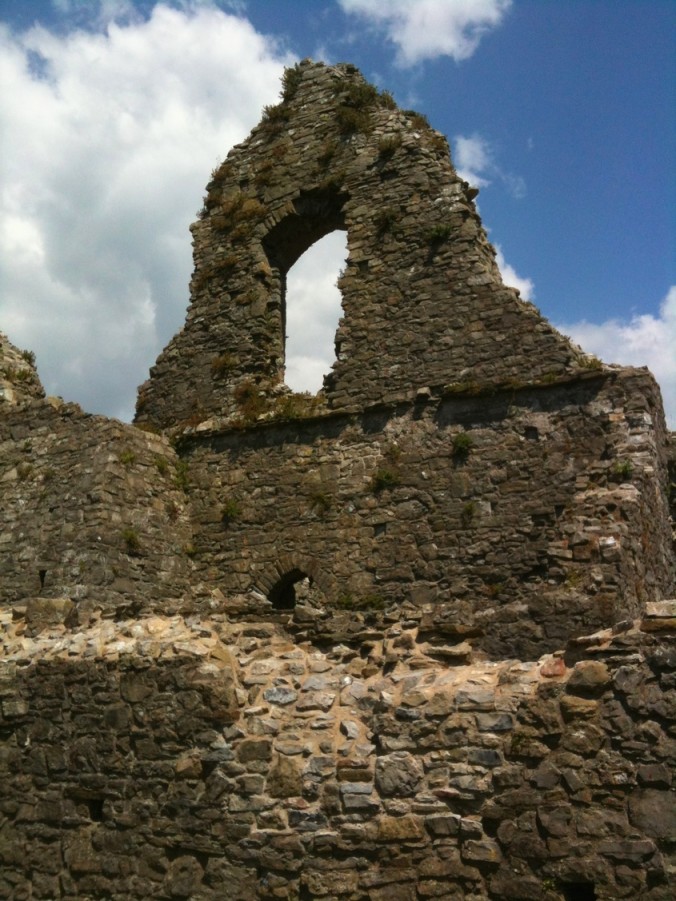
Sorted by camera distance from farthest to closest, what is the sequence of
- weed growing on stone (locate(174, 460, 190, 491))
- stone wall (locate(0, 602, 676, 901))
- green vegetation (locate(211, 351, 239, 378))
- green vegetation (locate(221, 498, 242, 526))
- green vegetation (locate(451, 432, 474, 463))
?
1. green vegetation (locate(211, 351, 239, 378))
2. weed growing on stone (locate(174, 460, 190, 491))
3. green vegetation (locate(221, 498, 242, 526))
4. green vegetation (locate(451, 432, 474, 463))
5. stone wall (locate(0, 602, 676, 901))

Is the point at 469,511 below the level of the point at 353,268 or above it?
below

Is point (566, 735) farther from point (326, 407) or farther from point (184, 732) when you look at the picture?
point (326, 407)

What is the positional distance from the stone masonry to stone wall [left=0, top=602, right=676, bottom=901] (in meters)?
0.02

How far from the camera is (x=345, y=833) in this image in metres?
5.70

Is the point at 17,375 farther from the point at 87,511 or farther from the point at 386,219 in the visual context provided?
the point at 386,219

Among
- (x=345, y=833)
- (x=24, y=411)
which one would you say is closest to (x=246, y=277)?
(x=24, y=411)

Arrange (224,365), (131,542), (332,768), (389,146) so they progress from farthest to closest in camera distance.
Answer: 1. (224,365)
2. (389,146)
3. (131,542)
4. (332,768)

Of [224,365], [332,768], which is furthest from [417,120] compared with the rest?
[332,768]

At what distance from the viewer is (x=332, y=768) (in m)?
5.92

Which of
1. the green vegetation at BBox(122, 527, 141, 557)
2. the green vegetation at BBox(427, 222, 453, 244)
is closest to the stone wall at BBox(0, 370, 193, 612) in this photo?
the green vegetation at BBox(122, 527, 141, 557)

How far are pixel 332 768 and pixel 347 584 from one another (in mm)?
6333

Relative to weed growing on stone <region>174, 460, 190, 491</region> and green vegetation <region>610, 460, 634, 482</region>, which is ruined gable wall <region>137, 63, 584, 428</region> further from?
green vegetation <region>610, 460, 634, 482</region>

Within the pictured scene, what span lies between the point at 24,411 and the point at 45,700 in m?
7.85

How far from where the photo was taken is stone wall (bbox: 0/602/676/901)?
518 centimetres
